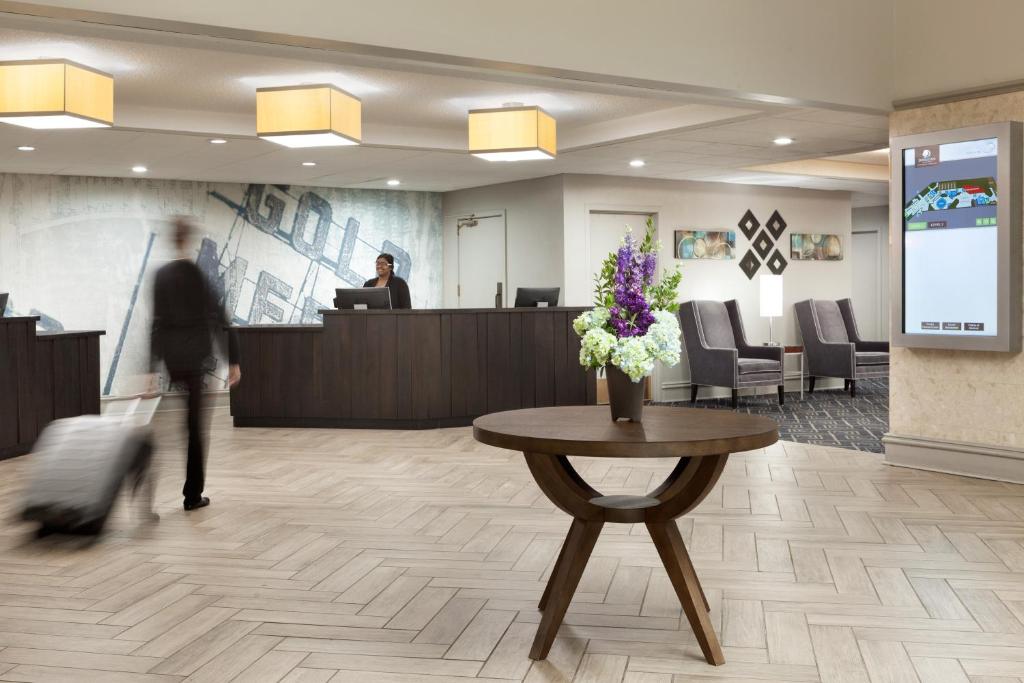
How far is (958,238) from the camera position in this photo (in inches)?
243

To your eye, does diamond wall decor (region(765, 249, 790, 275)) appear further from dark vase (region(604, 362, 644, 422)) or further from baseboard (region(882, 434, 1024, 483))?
dark vase (region(604, 362, 644, 422))

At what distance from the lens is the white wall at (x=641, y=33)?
4.43 m

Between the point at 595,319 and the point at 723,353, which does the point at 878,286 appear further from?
the point at 595,319

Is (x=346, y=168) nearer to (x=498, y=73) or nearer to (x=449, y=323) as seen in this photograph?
(x=449, y=323)

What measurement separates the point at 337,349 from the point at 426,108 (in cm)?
227

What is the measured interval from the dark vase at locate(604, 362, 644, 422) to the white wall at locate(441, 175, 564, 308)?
703 cm

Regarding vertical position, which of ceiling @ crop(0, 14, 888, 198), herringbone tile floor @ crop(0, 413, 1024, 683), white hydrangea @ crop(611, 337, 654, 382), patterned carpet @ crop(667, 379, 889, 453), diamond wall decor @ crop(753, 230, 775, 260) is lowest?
herringbone tile floor @ crop(0, 413, 1024, 683)

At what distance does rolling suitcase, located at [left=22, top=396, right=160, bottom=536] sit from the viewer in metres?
4.33

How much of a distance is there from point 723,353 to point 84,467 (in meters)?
7.18

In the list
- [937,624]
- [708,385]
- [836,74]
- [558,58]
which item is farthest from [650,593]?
[708,385]

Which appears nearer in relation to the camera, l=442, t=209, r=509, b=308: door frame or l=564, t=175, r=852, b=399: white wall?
l=564, t=175, r=852, b=399: white wall

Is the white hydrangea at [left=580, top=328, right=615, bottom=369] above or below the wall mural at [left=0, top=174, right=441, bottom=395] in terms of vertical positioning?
below

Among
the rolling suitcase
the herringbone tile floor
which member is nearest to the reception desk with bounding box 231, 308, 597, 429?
the herringbone tile floor

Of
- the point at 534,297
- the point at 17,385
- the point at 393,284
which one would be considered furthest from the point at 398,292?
the point at 17,385
